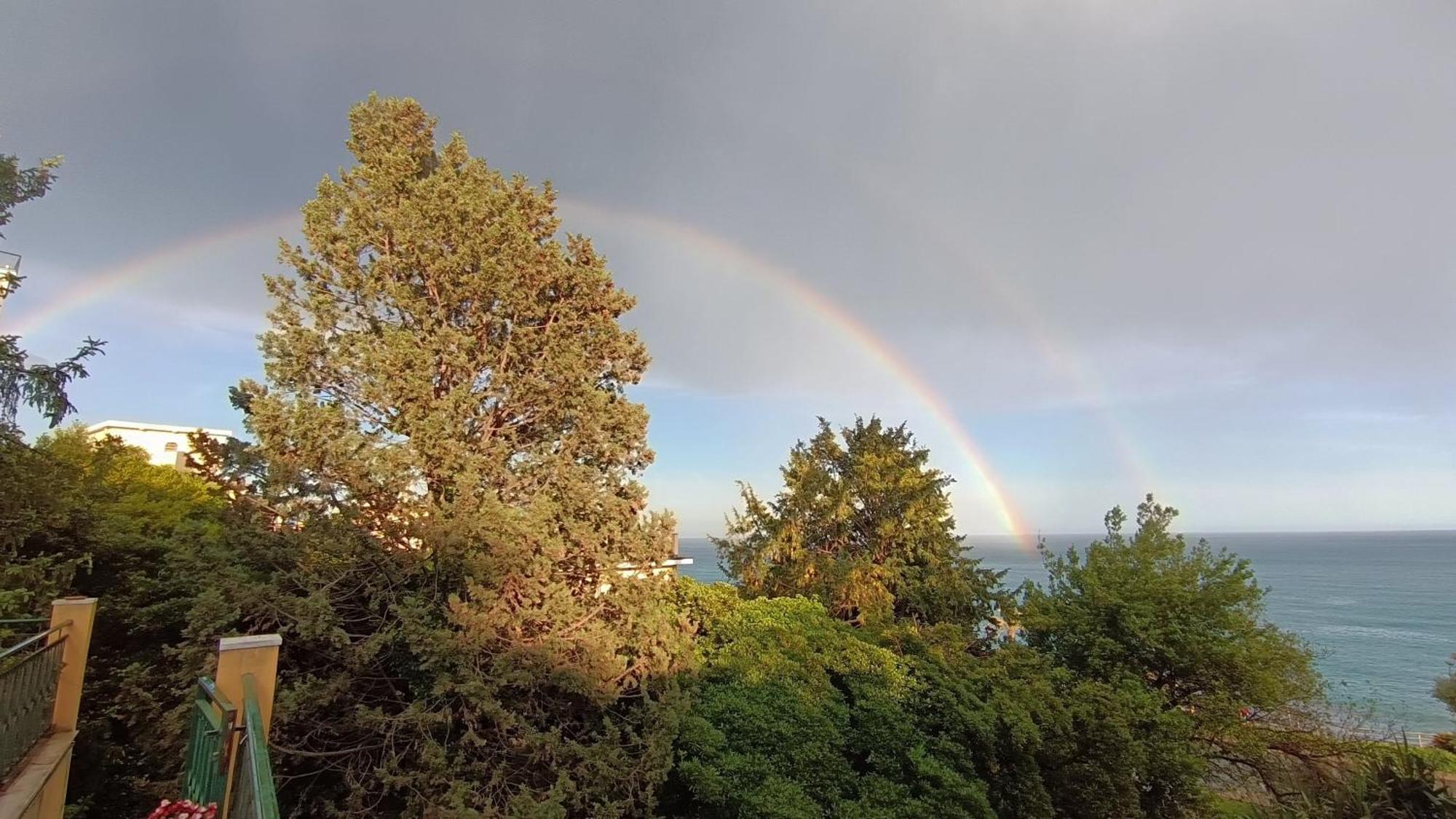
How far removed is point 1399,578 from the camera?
89375 mm

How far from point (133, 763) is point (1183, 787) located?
1615 centimetres

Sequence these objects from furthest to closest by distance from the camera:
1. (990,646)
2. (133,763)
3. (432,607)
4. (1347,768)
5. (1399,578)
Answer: (1399,578) < (990,646) < (1347,768) < (133,763) < (432,607)

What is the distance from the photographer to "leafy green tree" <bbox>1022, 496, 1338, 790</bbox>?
12086mm

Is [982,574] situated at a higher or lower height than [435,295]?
lower

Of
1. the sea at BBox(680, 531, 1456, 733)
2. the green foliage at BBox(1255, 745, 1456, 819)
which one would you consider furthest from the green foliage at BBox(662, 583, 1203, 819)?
the sea at BBox(680, 531, 1456, 733)

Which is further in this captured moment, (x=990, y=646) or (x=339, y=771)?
(x=990, y=646)

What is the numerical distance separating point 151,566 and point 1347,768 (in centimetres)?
2071

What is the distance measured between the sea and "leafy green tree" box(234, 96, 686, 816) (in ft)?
40.6

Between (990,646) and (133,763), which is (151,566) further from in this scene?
(990,646)

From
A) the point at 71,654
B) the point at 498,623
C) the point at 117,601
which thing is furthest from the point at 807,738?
the point at 117,601

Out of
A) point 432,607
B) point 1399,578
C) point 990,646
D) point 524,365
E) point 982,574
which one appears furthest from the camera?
point 1399,578

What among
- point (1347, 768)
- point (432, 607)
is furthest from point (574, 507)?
point (1347, 768)

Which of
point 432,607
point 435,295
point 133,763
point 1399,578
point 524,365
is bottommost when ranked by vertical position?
point 1399,578

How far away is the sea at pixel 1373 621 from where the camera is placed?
30.8 m
